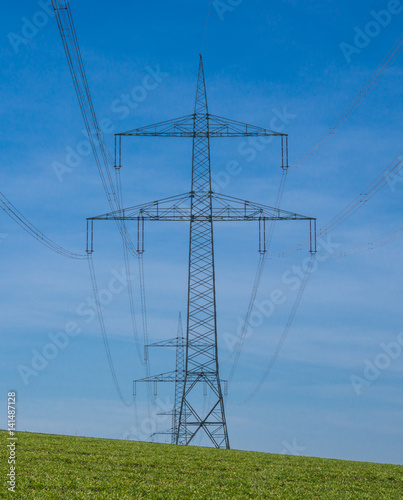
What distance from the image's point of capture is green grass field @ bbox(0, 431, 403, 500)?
25.9 metres

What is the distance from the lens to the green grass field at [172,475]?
84.8 feet

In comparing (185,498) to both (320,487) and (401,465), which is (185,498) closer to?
(320,487)

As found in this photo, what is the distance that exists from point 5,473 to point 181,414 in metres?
24.2

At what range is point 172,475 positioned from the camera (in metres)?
30.4

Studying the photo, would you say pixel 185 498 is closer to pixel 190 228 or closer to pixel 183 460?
pixel 183 460

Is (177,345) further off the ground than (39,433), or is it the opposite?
(177,345)

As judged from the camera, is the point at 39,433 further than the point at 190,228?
No

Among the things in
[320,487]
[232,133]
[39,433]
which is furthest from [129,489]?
[232,133]

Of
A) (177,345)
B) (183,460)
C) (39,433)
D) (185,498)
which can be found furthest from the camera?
(177,345)

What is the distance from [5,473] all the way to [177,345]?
58.8 metres

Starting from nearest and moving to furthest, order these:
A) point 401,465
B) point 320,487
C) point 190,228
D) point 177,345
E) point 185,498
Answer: point 185,498, point 320,487, point 401,465, point 190,228, point 177,345

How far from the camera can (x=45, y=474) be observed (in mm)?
27750

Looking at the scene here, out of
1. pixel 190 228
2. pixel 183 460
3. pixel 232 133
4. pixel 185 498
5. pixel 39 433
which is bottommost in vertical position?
pixel 185 498

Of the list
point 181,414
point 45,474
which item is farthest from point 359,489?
point 181,414
